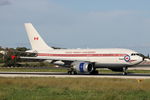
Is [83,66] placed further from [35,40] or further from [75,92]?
[75,92]

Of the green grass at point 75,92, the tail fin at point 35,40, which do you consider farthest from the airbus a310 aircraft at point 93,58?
the green grass at point 75,92

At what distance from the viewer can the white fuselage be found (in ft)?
178

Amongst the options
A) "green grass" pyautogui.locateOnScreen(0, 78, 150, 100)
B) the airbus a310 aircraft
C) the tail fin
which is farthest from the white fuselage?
"green grass" pyautogui.locateOnScreen(0, 78, 150, 100)

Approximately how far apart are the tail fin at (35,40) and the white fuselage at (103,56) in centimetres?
370

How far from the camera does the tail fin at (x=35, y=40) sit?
65.8 m

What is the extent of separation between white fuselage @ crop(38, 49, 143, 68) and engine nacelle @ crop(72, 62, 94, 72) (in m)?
1.27

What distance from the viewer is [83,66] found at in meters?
55.4

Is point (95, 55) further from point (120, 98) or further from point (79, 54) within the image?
point (120, 98)

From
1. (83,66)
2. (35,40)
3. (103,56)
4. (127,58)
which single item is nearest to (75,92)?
(127,58)

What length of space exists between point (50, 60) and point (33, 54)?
499cm

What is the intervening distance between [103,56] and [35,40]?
15.6 meters

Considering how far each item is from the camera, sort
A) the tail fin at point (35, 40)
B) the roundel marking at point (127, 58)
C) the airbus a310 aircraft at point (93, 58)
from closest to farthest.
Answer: the roundel marking at point (127, 58) < the airbus a310 aircraft at point (93, 58) < the tail fin at point (35, 40)

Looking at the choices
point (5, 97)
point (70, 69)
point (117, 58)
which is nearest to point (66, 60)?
point (70, 69)

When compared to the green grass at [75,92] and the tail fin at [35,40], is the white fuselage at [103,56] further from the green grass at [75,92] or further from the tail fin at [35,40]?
the green grass at [75,92]
